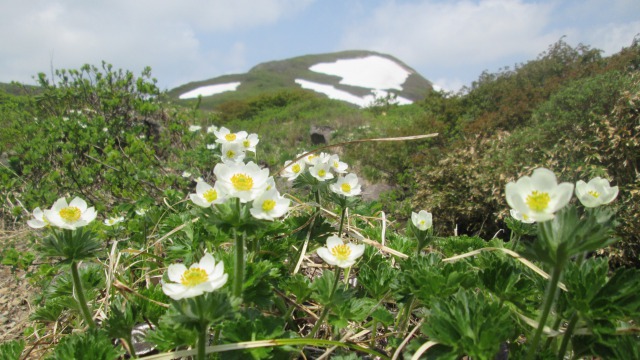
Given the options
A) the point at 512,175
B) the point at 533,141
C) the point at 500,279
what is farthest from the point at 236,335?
the point at 533,141

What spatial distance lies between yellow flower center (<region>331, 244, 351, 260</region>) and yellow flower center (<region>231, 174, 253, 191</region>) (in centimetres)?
37

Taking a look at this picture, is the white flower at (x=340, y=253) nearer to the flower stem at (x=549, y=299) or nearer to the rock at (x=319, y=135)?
the flower stem at (x=549, y=299)

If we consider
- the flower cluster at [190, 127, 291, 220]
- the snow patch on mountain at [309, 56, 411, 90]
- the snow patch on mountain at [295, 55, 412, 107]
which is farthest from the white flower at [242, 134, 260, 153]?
the snow patch on mountain at [309, 56, 411, 90]

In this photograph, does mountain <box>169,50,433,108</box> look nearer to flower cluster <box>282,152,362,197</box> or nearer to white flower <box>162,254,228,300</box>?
flower cluster <box>282,152,362,197</box>

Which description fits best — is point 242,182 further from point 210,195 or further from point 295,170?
point 295,170

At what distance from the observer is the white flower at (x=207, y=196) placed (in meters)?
1.15

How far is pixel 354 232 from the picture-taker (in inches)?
76.5

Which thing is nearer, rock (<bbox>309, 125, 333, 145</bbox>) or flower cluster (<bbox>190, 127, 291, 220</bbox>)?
flower cluster (<bbox>190, 127, 291, 220</bbox>)

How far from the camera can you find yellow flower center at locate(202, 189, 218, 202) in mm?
1214

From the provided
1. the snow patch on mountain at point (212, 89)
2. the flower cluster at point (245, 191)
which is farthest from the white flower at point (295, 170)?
the snow patch on mountain at point (212, 89)

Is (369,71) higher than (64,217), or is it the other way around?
(369,71)

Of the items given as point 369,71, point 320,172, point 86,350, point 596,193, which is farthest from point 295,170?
point 369,71

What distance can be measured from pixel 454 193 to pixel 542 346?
5.00 meters

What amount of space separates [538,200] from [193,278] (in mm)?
882
